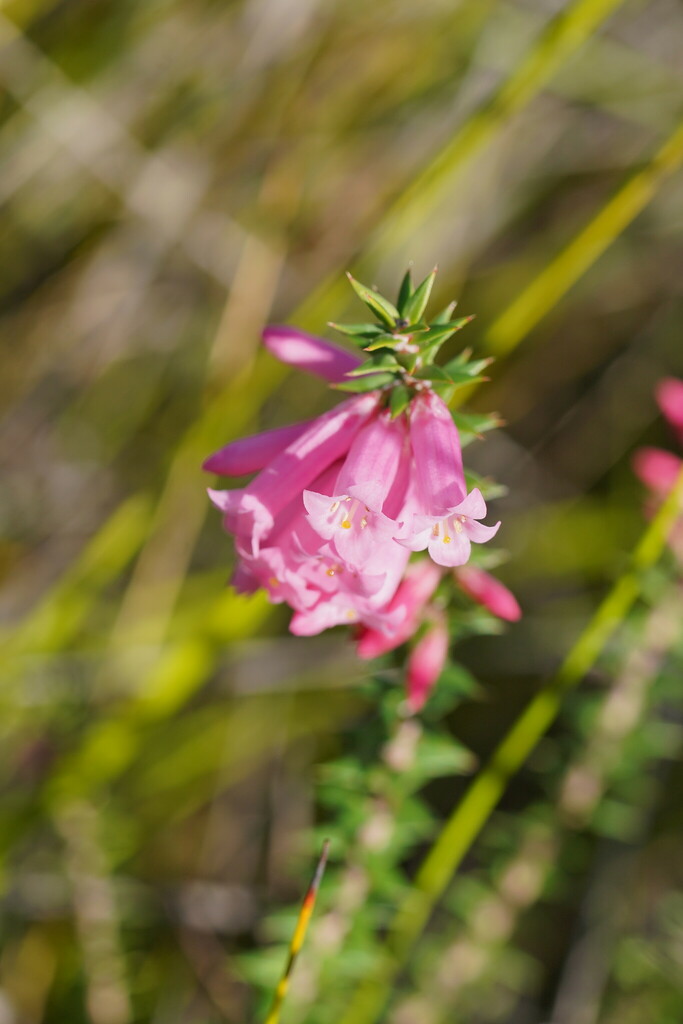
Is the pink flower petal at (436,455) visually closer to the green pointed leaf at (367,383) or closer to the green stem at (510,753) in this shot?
the green pointed leaf at (367,383)

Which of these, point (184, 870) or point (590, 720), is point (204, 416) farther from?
point (184, 870)

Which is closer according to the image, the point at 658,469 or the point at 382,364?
the point at 382,364

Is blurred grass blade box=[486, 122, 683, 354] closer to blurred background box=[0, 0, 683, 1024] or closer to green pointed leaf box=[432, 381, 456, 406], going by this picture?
blurred background box=[0, 0, 683, 1024]

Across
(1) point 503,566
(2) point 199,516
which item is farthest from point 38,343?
(1) point 503,566

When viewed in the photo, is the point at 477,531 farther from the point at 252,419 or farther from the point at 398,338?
the point at 252,419

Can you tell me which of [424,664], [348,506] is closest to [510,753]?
[424,664]

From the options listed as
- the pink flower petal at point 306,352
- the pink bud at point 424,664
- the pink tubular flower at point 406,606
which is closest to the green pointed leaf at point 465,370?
the pink flower petal at point 306,352

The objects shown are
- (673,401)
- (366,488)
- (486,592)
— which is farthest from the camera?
(673,401)
